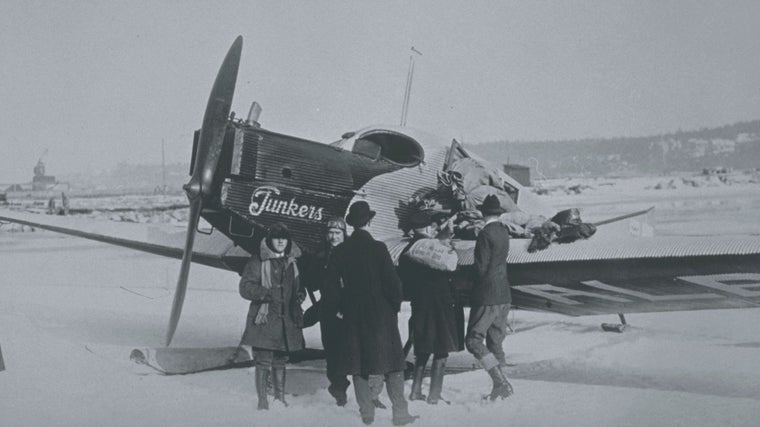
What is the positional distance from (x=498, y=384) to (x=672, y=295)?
5.39 feet

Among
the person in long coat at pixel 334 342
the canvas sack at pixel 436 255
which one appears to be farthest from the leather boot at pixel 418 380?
the canvas sack at pixel 436 255

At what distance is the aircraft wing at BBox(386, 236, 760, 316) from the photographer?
189 inches

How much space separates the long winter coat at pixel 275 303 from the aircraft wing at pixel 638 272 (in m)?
1.47

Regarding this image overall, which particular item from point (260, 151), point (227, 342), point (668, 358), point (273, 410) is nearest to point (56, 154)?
point (227, 342)

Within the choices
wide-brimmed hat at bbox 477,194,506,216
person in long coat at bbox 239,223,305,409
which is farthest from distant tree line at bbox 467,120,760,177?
person in long coat at bbox 239,223,305,409

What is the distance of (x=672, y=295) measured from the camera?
5.46 m

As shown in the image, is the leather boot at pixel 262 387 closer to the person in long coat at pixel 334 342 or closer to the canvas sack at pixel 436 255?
the person in long coat at pixel 334 342

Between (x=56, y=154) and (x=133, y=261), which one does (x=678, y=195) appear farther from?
(x=56, y=154)

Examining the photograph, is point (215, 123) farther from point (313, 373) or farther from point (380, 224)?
point (313, 373)

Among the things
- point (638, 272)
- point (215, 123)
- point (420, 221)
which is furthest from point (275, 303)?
point (638, 272)

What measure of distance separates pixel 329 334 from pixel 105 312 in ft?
18.0

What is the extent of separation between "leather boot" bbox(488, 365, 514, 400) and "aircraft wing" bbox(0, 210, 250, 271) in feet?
9.33

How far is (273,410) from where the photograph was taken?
470 centimetres

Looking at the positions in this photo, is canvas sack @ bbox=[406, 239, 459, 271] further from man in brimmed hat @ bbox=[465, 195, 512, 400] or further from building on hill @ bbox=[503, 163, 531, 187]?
building on hill @ bbox=[503, 163, 531, 187]
